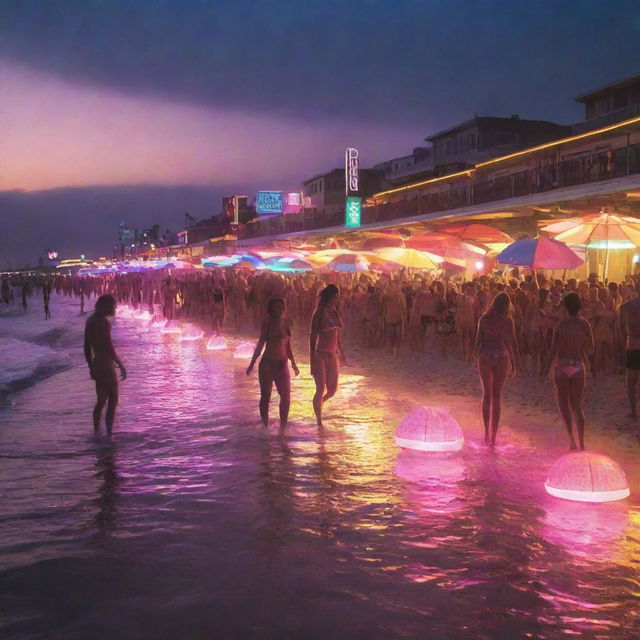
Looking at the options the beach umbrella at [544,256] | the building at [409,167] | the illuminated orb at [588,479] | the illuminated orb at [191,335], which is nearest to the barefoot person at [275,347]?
the illuminated orb at [588,479]

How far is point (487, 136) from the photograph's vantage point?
150ft

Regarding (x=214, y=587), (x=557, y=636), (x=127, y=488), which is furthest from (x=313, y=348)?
(x=557, y=636)

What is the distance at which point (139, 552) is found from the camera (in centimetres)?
522

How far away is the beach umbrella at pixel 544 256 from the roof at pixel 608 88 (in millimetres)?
20179

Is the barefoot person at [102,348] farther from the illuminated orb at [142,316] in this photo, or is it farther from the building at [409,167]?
the building at [409,167]

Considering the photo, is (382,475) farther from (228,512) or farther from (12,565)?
(12,565)

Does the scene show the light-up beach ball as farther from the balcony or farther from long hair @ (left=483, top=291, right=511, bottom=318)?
long hair @ (left=483, top=291, right=511, bottom=318)

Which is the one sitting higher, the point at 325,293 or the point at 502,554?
the point at 325,293

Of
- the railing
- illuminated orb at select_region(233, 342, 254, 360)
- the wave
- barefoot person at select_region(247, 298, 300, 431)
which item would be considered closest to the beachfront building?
the railing

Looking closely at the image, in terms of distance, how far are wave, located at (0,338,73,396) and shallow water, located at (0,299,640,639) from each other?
587 cm

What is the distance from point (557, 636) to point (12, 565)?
351 centimetres

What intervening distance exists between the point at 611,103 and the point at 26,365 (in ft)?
88.8

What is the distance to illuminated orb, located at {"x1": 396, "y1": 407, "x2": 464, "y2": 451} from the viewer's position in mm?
8016

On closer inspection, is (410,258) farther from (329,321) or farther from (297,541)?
(297,541)
